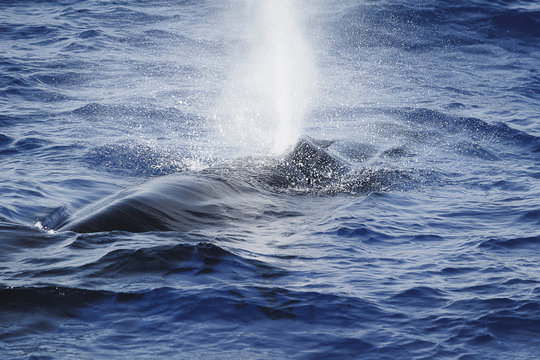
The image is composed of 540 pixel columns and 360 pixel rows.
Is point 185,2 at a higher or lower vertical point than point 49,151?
higher

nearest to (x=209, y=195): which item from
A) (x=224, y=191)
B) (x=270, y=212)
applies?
(x=224, y=191)

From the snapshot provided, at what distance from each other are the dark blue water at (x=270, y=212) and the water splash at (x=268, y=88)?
58cm

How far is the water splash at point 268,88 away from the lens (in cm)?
1742

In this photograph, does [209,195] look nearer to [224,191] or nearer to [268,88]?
[224,191]

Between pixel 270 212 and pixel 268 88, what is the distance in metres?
12.3

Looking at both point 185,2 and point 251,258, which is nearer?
point 251,258

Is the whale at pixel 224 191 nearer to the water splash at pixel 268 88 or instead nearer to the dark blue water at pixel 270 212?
the dark blue water at pixel 270 212

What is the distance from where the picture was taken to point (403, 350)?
266 inches

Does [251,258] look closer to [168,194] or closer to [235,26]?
[168,194]

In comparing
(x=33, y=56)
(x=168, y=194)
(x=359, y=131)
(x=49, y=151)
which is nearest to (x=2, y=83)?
(x=33, y=56)

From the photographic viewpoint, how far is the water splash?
17422mm

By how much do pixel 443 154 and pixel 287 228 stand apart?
6549mm

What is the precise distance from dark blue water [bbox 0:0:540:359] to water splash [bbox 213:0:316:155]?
58 centimetres

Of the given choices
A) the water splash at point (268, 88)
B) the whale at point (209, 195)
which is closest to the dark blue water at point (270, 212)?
the whale at point (209, 195)
